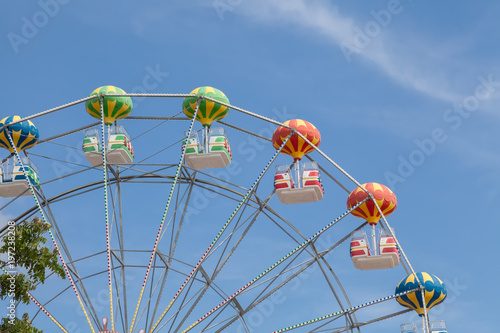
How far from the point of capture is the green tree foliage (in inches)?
814

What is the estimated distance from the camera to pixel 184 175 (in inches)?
1206

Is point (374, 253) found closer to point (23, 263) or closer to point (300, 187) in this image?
point (300, 187)

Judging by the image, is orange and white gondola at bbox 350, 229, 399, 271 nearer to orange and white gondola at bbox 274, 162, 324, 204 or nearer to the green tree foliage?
orange and white gondola at bbox 274, 162, 324, 204

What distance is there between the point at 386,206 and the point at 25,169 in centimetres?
1145

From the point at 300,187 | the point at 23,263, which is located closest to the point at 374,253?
the point at 300,187

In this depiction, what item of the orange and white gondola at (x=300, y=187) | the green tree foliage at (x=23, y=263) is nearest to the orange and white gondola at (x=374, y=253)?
the orange and white gondola at (x=300, y=187)

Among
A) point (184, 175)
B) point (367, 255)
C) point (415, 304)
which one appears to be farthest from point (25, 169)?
point (415, 304)

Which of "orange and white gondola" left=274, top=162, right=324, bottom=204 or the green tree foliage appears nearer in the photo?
the green tree foliage

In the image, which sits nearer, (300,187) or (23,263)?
(23,263)

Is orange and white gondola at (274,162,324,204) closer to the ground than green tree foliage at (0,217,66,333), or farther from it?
farther from it

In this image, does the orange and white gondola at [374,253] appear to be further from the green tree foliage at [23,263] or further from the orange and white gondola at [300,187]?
the green tree foliage at [23,263]

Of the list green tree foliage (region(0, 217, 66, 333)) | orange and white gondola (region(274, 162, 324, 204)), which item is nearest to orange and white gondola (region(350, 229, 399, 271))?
orange and white gondola (region(274, 162, 324, 204))

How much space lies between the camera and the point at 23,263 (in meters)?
21.0

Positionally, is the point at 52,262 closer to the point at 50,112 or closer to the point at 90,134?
the point at 50,112
